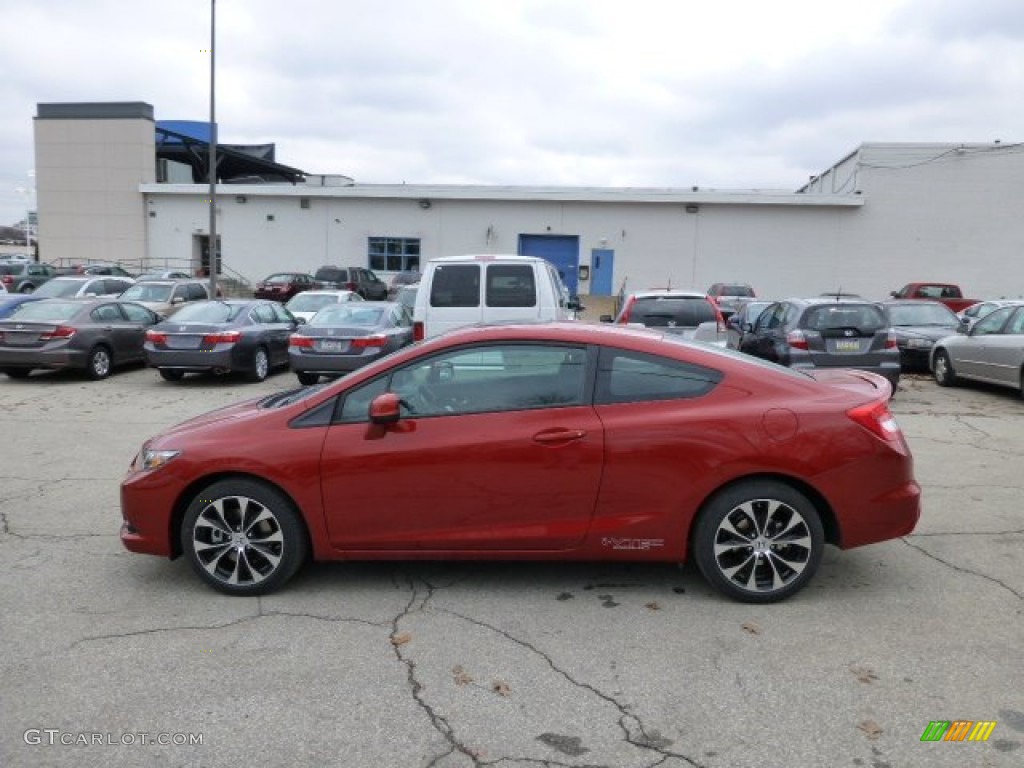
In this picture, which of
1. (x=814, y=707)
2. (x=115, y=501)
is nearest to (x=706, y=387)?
(x=814, y=707)

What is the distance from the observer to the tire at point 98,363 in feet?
45.5

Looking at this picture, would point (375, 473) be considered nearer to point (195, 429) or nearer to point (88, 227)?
point (195, 429)

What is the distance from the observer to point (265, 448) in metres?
4.41

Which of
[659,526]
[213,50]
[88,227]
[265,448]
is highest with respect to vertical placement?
[213,50]

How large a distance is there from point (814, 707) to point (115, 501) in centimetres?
542

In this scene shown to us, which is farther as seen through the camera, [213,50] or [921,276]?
[921,276]

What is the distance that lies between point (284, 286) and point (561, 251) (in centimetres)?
1219

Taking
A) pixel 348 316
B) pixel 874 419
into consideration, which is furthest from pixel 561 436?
pixel 348 316

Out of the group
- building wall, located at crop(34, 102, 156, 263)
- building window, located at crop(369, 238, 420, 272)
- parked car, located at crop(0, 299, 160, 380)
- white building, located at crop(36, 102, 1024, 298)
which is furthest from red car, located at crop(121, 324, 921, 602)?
building wall, located at crop(34, 102, 156, 263)

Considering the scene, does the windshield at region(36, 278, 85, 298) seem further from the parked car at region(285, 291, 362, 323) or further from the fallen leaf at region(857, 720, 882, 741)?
the fallen leaf at region(857, 720, 882, 741)

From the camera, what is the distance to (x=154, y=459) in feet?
14.9

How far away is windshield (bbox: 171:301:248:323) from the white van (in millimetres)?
4889

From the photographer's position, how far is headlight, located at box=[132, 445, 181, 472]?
177 inches

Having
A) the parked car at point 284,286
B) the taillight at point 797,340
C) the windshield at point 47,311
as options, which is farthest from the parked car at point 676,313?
the parked car at point 284,286
